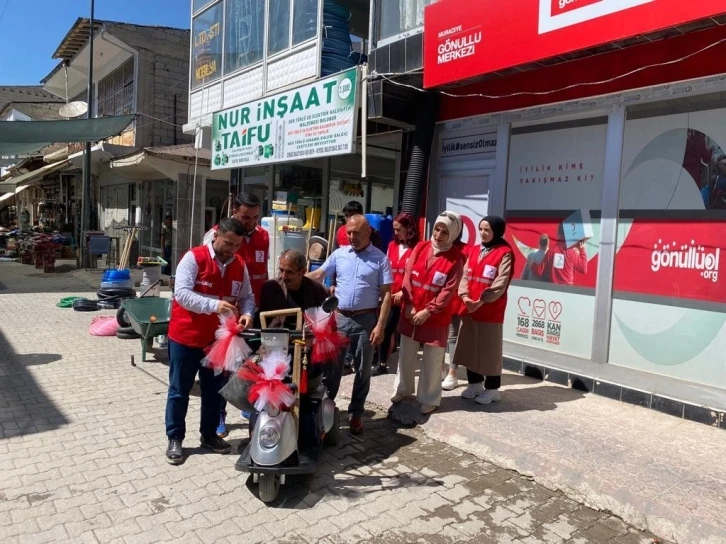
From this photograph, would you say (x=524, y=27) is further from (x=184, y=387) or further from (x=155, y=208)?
(x=155, y=208)

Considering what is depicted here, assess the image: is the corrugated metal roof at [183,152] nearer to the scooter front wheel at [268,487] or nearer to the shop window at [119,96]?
the shop window at [119,96]

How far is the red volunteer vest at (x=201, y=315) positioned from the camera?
373 centimetres

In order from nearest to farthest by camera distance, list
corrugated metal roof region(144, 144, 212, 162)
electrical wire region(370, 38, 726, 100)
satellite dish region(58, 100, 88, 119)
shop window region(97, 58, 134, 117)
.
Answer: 1. electrical wire region(370, 38, 726, 100)
2. corrugated metal roof region(144, 144, 212, 162)
3. satellite dish region(58, 100, 88, 119)
4. shop window region(97, 58, 134, 117)

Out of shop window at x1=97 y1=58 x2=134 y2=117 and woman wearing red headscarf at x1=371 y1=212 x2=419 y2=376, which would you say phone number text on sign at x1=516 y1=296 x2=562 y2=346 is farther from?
shop window at x1=97 y1=58 x2=134 y2=117

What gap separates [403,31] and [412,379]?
4.62 metres

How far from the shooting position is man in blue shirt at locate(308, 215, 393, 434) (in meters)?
4.27

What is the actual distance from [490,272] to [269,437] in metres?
2.57

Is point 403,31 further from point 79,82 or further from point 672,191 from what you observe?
point 79,82

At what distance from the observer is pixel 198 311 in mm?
3611

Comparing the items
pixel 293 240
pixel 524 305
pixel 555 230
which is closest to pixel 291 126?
pixel 293 240

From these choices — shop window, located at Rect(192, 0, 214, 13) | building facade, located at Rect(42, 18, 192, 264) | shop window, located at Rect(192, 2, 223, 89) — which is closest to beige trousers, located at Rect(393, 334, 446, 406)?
shop window, located at Rect(192, 2, 223, 89)

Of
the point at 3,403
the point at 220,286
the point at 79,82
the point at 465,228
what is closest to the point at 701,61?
the point at 465,228

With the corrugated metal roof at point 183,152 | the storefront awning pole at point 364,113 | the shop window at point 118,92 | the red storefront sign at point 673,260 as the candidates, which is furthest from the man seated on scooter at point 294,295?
the shop window at point 118,92

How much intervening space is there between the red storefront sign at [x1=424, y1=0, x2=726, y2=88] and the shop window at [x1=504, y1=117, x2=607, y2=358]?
42.3 inches
